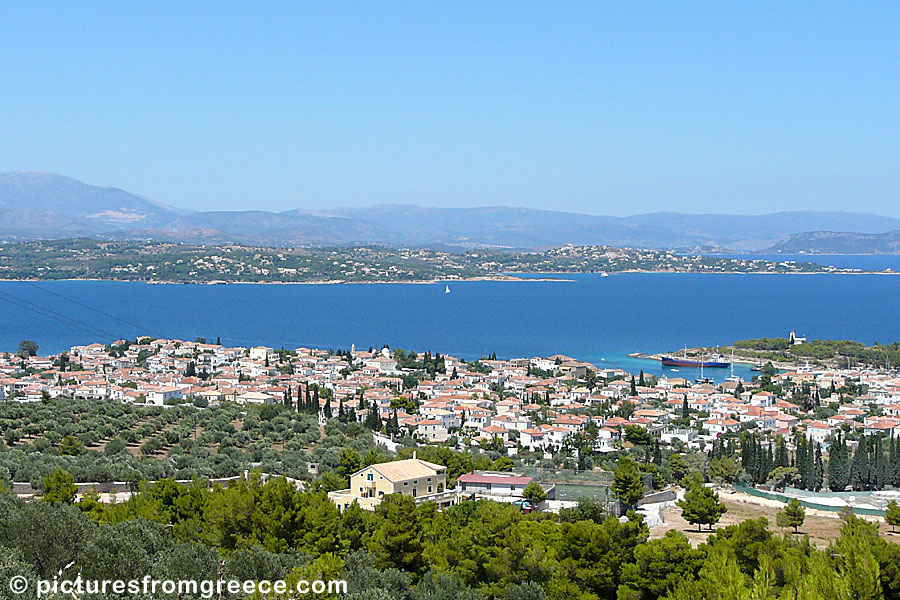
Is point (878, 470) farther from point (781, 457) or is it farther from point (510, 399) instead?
point (510, 399)

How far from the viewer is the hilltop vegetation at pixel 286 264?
363ft

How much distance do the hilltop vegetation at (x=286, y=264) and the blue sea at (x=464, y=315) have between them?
5.86 m

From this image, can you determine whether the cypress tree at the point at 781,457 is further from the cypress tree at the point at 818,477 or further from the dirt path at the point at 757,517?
the dirt path at the point at 757,517

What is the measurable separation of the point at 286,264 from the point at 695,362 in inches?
3121

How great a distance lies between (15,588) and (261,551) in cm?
304

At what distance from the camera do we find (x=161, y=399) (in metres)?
30.1

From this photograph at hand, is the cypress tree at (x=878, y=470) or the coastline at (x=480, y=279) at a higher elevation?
the cypress tree at (x=878, y=470)

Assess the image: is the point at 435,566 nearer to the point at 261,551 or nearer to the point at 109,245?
the point at 261,551

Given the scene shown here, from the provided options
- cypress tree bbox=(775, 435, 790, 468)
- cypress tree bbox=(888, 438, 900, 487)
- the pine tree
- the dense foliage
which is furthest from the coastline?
the dense foliage

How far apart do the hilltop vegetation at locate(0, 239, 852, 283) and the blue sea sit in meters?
5.86

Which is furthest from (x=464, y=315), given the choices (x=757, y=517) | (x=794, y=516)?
(x=794, y=516)

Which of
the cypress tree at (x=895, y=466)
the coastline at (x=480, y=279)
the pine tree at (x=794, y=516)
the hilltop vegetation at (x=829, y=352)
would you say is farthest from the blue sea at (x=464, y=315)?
the pine tree at (x=794, y=516)

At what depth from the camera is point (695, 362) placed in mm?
48188

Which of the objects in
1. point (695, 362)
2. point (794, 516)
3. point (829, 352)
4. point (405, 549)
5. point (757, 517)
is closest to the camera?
point (405, 549)
